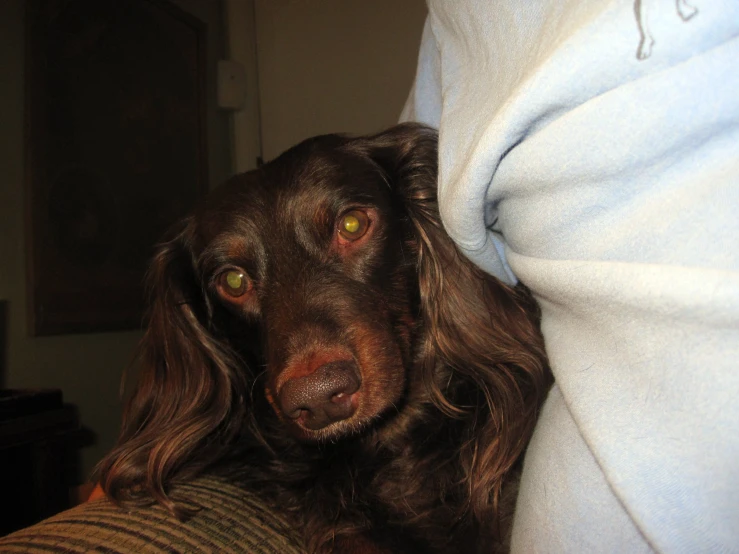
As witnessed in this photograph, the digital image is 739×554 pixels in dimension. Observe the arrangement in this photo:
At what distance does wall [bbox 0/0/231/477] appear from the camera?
3.22 meters

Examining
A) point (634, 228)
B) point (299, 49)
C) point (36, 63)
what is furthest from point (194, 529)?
point (299, 49)

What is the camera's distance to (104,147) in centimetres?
377

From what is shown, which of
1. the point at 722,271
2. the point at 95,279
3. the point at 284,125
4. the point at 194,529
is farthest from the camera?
the point at 284,125

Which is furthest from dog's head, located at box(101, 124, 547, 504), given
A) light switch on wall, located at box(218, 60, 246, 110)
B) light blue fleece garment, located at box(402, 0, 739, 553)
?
light switch on wall, located at box(218, 60, 246, 110)

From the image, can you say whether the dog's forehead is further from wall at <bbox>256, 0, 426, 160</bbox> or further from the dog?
wall at <bbox>256, 0, 426, 160</bbox>

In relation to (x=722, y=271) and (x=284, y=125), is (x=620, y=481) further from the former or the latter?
(x=284, y=125)

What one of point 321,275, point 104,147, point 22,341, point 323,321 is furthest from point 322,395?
point 104,147

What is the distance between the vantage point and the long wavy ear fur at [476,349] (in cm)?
124

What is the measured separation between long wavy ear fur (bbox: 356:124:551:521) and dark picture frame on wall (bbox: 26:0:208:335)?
109 inches

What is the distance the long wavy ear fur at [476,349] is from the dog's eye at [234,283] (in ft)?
1.51

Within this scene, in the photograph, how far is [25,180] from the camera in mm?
3281

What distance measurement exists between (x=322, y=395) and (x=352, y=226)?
49cm

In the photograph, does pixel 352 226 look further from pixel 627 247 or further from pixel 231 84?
pixel 231 84

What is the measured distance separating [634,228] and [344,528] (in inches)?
37.4
